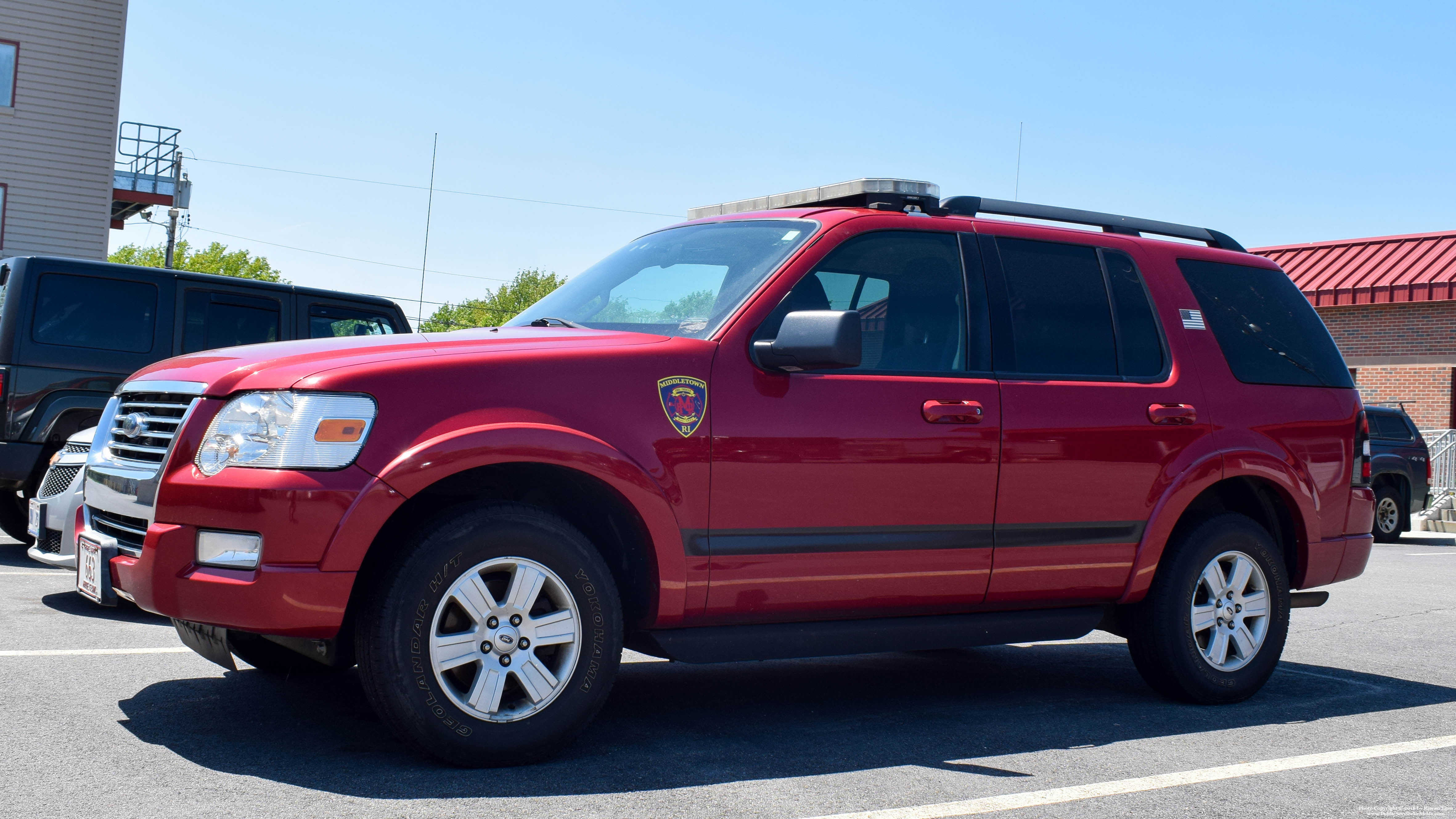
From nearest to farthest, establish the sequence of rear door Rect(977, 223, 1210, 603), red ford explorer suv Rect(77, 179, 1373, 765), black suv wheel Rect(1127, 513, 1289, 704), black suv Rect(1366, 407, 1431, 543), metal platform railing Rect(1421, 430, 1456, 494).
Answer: red ford explorer suv Rect(77, 179, 1373, 765) < rear door Rect(977, 223, 1210, 603) < black suv wheel Rect(1127, 513, 1289, 704) < black suv Rect(1366, 407, 1431, 543) < metal platform railing Rect(1421, 430, 1456, 494)

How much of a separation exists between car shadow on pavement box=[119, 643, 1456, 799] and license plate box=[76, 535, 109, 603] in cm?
50

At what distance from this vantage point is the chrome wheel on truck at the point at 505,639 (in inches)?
152

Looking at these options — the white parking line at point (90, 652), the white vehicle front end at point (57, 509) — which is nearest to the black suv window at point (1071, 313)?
the white parking line at point (90, 652)

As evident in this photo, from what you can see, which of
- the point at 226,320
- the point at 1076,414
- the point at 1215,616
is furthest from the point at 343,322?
the point at 1215,616

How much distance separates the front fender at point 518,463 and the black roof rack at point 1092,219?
1.94 m

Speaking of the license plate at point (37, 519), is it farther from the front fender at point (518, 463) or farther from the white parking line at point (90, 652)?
the front fender at point (518, 463)

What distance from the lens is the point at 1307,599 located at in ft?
19.5

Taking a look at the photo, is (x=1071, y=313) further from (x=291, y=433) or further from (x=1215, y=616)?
(x=291, y=433)

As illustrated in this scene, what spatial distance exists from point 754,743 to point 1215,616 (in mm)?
2278

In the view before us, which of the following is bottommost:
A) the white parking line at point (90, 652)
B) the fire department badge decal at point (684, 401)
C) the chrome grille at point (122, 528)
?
the white parking line at point (90, 652)

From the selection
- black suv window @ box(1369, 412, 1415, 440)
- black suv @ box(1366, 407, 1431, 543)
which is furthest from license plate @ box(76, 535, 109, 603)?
black suv window @ box(1369, 412, 1415, 440)

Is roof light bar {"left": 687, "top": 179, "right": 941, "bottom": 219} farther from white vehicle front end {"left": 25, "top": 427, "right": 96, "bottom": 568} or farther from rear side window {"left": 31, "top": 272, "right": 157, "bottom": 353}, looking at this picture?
rear side window {"left": 31, "top": 272, "right": 157, "bottom": 353}

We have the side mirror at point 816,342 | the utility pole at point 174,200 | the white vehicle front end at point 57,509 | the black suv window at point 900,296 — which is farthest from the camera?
the utility pole at point 174,200

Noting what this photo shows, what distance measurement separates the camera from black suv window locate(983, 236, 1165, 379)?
512 centimetres
